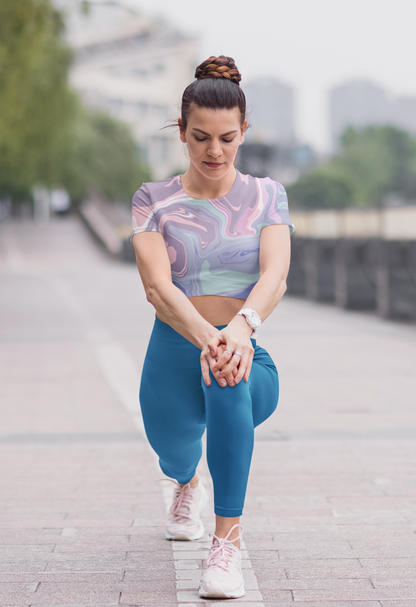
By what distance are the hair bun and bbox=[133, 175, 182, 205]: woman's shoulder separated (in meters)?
0.37

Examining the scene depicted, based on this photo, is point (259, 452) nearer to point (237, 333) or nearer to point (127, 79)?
point (237, 333)

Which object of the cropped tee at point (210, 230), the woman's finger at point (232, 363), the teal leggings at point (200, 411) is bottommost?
the teal leggings at point (200, 411)

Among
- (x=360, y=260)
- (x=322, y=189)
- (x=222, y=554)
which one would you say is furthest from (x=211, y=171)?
(x=322, y=189)

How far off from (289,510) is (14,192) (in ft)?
201

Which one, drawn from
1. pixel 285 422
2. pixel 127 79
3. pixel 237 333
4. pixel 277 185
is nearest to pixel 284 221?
pixel 277 185

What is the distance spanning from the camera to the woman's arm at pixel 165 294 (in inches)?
116

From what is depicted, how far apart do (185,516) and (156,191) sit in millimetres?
1297

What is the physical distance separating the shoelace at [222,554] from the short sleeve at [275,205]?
3.34 feet

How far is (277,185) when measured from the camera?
3244 millimetres

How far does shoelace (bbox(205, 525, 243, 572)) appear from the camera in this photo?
2957 mm

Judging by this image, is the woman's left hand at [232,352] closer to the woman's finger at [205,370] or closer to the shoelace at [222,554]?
the woman's finger at [205,370]

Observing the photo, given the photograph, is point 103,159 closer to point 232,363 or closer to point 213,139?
point 213,139

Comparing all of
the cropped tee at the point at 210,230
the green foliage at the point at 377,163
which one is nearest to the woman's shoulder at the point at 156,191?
the cropped tee at the point at 210,230

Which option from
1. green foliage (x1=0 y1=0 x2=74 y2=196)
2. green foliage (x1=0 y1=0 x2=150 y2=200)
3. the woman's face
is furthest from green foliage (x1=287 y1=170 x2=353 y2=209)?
the woman's face
